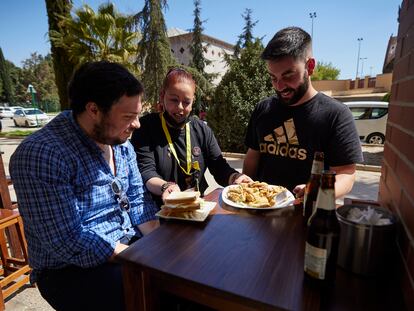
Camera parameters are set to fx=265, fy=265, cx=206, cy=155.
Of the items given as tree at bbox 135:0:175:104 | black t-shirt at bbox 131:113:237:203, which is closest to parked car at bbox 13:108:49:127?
Answer: tree at bbox 135:0:175:104

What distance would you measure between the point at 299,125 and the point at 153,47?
12272mm

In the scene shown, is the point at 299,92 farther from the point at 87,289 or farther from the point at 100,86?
the point at 87,289

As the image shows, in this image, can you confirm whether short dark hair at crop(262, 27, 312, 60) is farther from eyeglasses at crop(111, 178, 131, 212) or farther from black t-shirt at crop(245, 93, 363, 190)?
eyeglasses at crop(111, 178, 131, 212)

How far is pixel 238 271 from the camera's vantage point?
88 centimetres

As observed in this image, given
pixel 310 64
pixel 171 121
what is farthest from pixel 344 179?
pixel 171 121

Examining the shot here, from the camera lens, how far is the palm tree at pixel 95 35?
34.7ft

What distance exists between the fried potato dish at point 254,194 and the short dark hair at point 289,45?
83cm

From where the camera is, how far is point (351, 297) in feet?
2.52

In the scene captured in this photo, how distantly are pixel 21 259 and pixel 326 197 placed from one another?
2904mm

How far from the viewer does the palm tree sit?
1057 centimetres

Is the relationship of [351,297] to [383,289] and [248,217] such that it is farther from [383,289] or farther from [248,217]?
[248,217]

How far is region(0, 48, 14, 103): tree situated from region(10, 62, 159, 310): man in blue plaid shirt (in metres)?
48.4

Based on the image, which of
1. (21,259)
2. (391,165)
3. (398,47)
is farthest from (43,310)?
(398,47)

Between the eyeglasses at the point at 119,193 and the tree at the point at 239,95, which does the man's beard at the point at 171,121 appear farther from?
the tree at the point at 239,95
